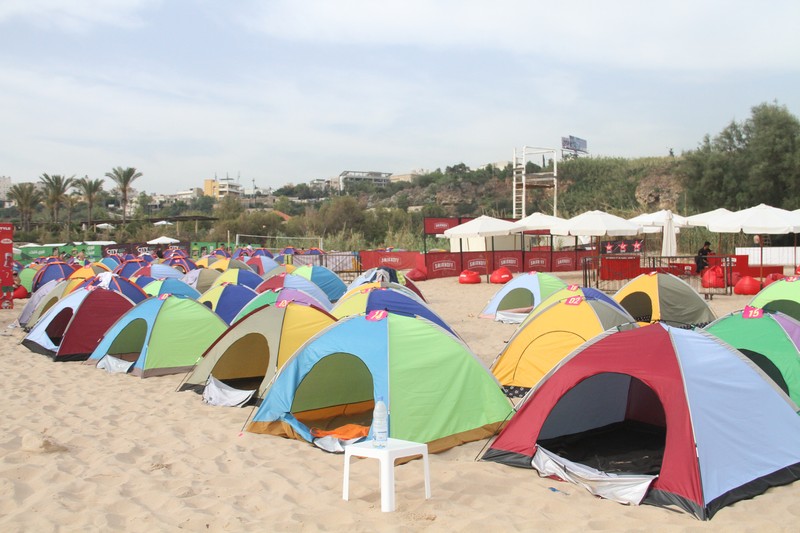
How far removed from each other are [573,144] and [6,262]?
6347 cm

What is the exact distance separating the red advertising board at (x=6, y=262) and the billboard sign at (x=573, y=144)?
60.8m

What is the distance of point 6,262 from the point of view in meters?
19.3

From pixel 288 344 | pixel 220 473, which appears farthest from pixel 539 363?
pixel 220 473

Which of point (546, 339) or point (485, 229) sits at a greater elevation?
point (485, 229)

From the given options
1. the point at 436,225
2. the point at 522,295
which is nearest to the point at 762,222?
the point at 522,295


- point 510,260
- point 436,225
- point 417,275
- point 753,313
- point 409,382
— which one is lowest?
point 417,275

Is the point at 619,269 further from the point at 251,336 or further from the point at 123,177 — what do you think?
the point at 123,177

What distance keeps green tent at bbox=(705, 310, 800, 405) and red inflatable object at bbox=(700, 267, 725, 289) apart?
37.5ft

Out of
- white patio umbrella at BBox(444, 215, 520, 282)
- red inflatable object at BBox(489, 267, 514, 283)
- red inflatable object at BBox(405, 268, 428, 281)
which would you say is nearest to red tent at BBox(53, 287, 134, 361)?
red inflatable object at BBox(489, 267, 514, 283)

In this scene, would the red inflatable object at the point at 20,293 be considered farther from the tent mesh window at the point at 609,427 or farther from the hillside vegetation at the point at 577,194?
the hillside vegetation at the point at 577,194

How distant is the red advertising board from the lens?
19016mm

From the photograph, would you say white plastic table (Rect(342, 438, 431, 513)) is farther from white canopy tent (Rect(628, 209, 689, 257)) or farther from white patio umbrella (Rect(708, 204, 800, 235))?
white canopy tent (Rect(628, 209, 689, 257))

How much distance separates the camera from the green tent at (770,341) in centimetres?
715

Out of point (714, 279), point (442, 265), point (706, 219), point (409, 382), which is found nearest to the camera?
point (409, 382)
